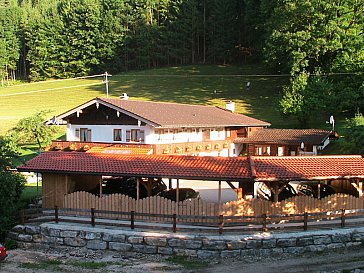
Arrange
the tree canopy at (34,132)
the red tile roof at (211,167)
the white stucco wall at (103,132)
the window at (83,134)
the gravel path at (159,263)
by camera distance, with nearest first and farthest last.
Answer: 1. the gravel path at (159,263)
2. the red tile roof at (211,167)
3. the white stucco wall at (103,132)
4. the window at (83,134)
5. the tree canopy at (34,132)

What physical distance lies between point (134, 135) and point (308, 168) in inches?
557

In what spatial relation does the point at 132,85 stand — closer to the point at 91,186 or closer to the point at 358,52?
the point at 358,52

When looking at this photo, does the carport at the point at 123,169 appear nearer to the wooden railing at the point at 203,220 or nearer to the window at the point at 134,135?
the wooden railing at the point at 203,220

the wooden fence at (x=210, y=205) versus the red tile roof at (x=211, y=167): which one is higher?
the red tile roof at (x=211, y=167)

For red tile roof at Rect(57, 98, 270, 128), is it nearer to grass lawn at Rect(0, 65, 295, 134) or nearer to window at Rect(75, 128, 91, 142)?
window at Rect(75, 128, 91, 142)

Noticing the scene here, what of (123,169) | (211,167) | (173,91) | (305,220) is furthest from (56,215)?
(173,91)

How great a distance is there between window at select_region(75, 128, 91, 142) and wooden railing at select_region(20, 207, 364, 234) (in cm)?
1219

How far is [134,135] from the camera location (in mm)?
32531

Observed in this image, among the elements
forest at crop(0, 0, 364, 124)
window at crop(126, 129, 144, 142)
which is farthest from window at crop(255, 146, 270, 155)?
forest at crop(0, 0, 364, 124)

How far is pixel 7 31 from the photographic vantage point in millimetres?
108750

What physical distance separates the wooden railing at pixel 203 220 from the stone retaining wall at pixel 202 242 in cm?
52

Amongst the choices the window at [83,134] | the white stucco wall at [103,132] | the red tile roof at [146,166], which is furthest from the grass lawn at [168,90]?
the red tile roof at [146,166]

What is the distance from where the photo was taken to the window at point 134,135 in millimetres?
32391

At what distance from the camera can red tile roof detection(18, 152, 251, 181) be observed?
838 inches
